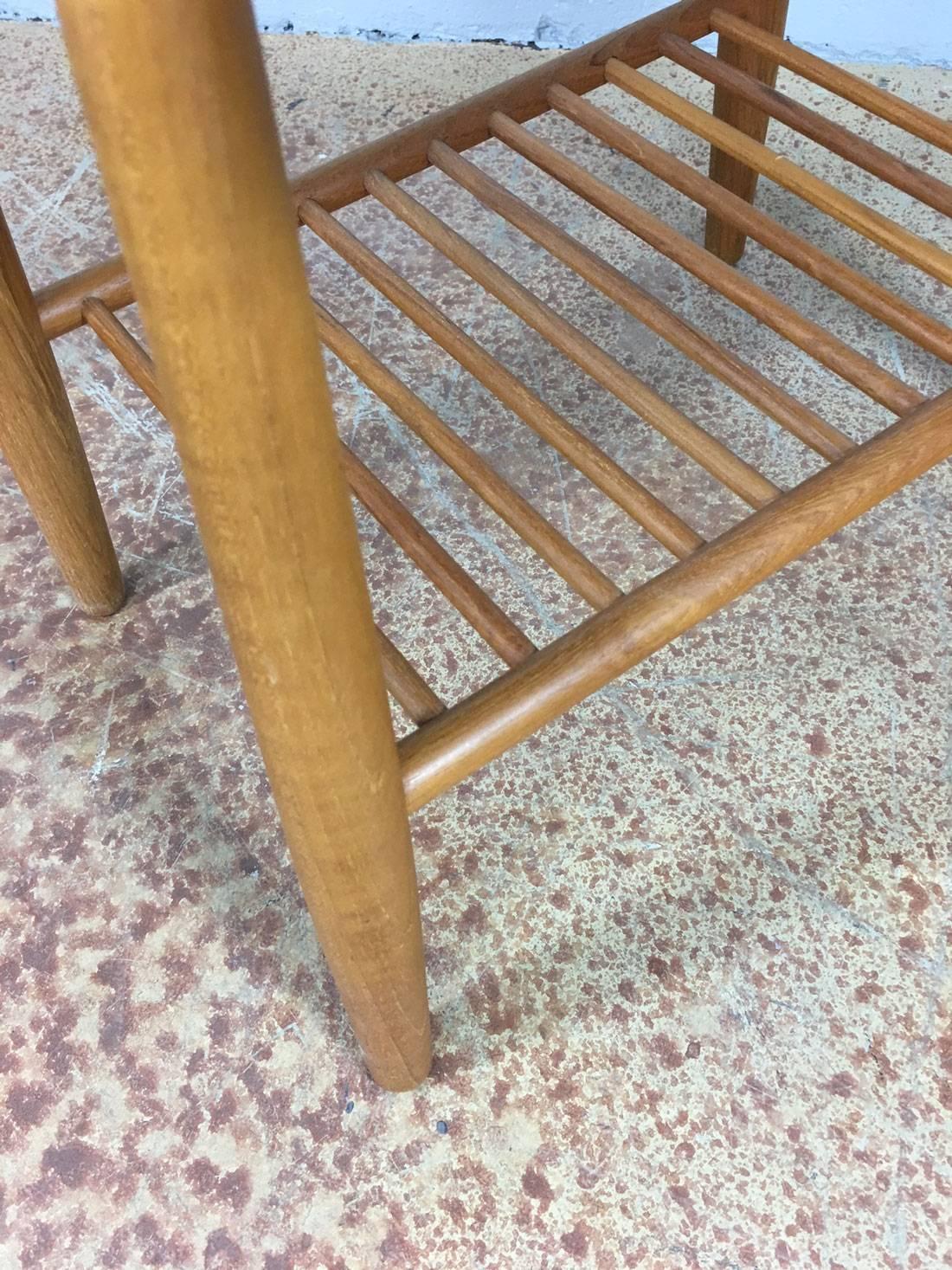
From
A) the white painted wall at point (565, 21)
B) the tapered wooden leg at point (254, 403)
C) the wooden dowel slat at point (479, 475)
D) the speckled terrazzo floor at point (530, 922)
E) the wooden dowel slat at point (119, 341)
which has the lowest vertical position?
the speckled terrazzo floor at point (530, 922)

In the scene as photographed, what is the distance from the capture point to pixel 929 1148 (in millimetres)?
642

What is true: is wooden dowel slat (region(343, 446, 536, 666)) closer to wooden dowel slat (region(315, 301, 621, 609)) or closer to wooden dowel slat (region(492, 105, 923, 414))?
wooden dowel slat (region(315, 301, 621, 609))

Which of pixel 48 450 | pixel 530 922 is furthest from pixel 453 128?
pixel 530 922

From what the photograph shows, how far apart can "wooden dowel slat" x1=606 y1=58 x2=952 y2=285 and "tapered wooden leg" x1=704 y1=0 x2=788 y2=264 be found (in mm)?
127

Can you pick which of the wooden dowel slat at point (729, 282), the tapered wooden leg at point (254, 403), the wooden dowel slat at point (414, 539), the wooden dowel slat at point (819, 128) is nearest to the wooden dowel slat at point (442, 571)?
the wooden dowel slat at point (414, 539)

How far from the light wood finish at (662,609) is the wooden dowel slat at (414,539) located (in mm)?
36

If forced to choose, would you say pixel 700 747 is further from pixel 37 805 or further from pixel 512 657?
pixel 37 805

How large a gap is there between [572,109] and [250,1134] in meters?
0.67

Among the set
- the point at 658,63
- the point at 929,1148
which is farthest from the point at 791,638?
the point at 658,63

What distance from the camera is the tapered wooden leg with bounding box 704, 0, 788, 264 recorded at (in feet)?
2.81

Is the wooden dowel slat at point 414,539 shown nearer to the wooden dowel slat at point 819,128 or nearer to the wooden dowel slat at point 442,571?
the wooden dowel slat at point 442,571

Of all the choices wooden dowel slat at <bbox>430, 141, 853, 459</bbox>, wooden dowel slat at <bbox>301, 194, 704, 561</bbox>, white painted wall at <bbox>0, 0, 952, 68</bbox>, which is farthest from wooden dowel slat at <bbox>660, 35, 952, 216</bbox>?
white painted wall at <bbox>0, 0, 952, 68</bbox>

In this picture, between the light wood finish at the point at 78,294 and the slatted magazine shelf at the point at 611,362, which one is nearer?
the slatted magazine shelf at the point at 611,362

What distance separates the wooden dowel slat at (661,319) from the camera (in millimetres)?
613
